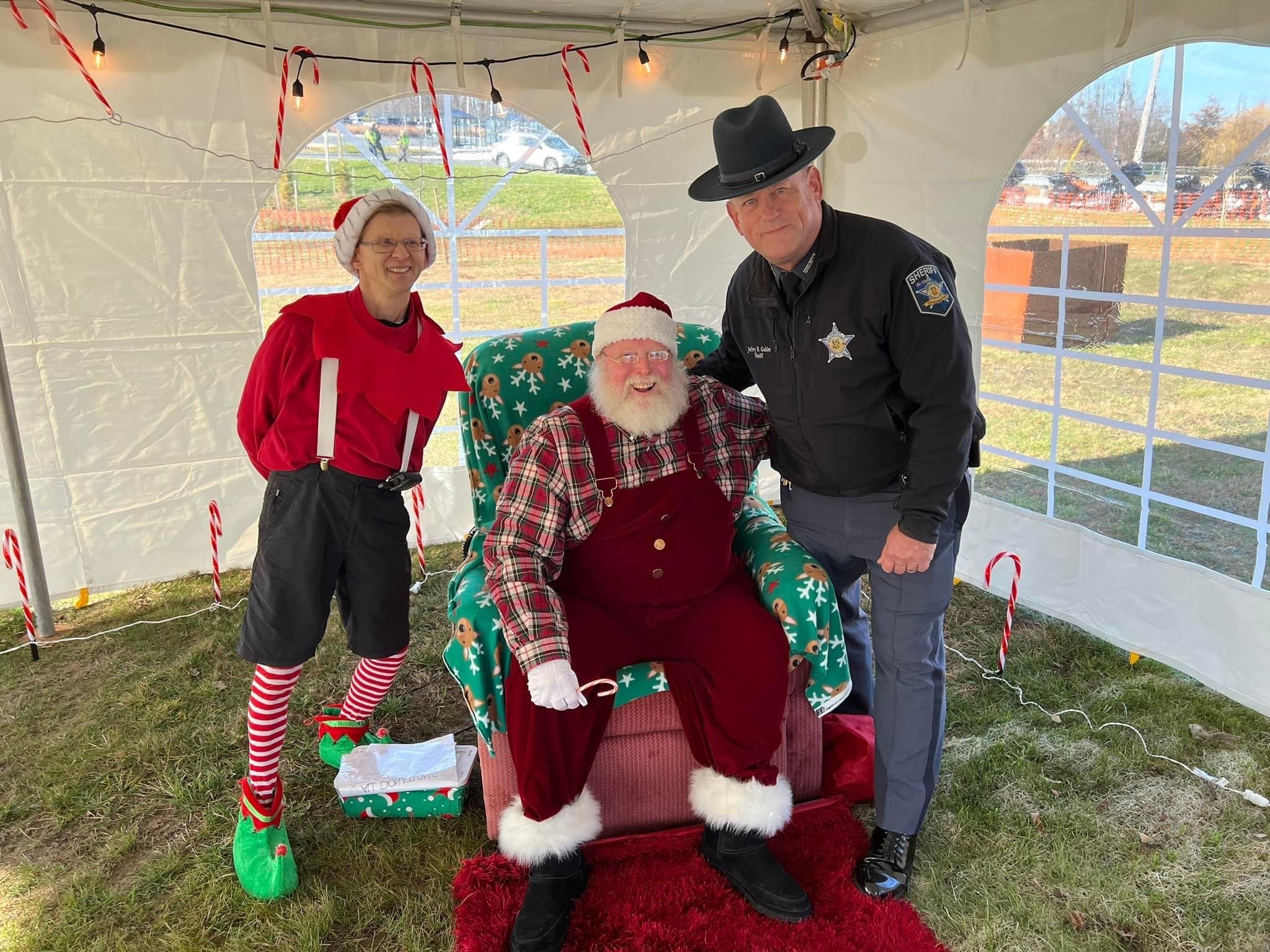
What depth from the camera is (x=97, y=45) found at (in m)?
3.37

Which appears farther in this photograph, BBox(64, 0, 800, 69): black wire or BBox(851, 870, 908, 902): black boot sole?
BBox(64, 0, 800, 69): black wire

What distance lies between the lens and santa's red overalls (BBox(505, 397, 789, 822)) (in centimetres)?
219

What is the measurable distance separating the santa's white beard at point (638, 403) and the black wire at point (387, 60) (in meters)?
2.19

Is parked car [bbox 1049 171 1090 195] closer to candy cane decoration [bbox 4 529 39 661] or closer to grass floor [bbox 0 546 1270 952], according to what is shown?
grass floor [bbox 0 546 1270 952]

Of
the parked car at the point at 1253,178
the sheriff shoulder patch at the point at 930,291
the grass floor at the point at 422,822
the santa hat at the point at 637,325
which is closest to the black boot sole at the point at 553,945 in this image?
the grass floor at the point at 422,822

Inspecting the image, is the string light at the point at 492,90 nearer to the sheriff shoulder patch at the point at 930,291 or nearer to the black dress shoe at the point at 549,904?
the sheriff shoulder patch at the point at 930,291

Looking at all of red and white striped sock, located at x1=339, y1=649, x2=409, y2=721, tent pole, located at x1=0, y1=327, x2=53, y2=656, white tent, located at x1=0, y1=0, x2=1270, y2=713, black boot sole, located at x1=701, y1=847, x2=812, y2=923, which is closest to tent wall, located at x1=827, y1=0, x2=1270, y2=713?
white tent, located at x1=0, y1=0, x2=1270, y2=713

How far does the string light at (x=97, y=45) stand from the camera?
333 centimetres

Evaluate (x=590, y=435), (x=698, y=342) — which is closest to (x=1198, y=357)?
(x=698, y=342)

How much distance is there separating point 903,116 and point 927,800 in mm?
2969

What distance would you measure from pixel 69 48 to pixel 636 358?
2627mm

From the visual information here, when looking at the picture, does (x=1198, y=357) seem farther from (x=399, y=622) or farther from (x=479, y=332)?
(x=399, y=622)

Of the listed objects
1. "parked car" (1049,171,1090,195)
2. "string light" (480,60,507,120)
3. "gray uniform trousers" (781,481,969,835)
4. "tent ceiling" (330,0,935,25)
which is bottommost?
"gray uniform trousers" (781,481,969,835)

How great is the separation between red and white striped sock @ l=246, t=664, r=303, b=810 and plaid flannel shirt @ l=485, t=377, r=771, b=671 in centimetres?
62
